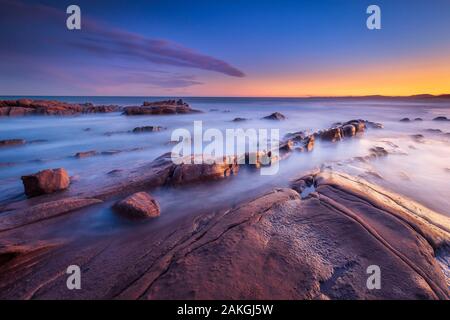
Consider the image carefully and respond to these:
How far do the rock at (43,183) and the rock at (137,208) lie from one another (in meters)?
1.66

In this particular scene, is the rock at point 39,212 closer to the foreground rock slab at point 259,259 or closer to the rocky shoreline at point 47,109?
the foreground rock slab at point 259,259

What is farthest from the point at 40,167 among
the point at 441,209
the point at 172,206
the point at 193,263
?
the point at 441,209

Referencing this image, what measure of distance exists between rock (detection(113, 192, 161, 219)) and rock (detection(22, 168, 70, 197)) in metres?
1.66

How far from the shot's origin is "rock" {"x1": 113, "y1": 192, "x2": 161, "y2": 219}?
341cm

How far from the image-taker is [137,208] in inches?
135

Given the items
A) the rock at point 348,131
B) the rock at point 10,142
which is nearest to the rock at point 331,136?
the rock at point 348,131

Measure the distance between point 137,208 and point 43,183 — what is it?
216 cm

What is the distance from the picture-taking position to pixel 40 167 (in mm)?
6902

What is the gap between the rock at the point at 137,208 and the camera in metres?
3.41

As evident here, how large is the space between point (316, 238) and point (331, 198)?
47.4 inches

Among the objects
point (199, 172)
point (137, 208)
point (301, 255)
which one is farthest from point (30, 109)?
point (301, 255)
